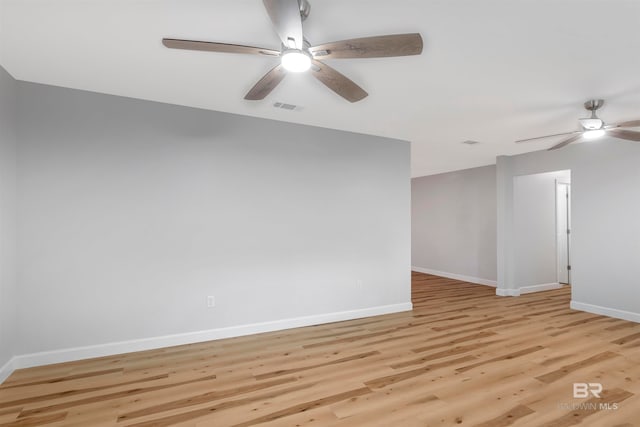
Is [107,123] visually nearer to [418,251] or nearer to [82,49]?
[82,49]

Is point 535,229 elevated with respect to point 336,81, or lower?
lower

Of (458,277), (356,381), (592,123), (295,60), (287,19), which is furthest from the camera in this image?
(458,277)

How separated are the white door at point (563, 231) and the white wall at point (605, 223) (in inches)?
65.8

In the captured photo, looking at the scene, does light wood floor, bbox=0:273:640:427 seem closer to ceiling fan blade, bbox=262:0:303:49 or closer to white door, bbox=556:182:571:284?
ceiling fan blade, bbox=262:0:303:49

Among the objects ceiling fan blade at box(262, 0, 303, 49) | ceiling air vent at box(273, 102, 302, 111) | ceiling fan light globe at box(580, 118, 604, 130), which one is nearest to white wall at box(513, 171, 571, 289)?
ceiling fan light globe at box(580, 118, 604, 130)

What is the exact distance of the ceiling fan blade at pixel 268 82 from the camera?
2.12 metres

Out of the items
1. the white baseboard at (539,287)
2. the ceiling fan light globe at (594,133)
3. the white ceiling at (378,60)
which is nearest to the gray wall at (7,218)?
the white ceiling at (378,60)

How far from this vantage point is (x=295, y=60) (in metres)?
1.91

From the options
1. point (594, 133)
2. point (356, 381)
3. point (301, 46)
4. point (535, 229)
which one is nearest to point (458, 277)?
point (535, 229)

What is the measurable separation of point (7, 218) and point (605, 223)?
22.6 feet

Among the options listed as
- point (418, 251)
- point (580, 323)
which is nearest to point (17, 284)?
point (580, 323)

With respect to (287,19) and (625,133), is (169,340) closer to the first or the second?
(287,19)

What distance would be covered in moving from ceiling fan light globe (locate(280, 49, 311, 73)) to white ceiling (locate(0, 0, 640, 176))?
11.1 inches

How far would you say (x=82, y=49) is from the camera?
7.82 feet
